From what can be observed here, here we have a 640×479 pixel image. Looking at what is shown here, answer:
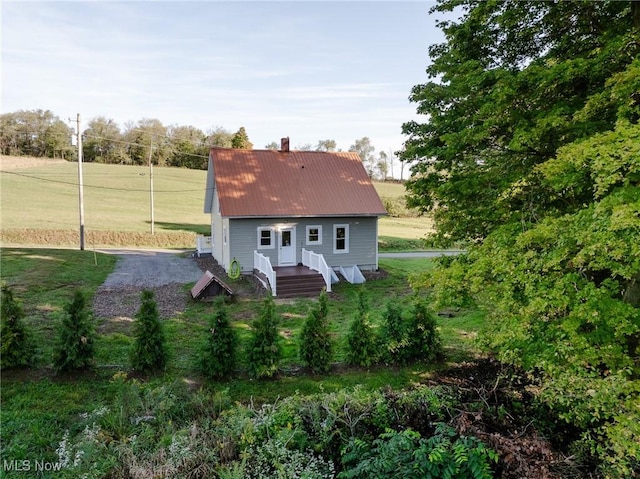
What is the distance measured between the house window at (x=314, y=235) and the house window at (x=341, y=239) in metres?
0.75

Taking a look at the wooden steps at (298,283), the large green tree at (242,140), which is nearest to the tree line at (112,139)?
the large green tree at (242,140)

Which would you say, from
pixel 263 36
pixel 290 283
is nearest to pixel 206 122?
pixel 290 283

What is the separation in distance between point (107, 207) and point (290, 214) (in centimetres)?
2737

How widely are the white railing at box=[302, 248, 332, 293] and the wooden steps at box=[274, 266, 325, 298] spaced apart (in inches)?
9.1

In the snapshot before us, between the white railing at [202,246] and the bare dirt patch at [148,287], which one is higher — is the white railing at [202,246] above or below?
above

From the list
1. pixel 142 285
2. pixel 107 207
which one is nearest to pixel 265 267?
pixel 142 285

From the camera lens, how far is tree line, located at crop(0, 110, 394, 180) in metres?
61.5

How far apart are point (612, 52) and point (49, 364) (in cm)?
1082

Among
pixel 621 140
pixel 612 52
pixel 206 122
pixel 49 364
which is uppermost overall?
pixel 206 122

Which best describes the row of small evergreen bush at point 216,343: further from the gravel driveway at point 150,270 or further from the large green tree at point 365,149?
the large green tree at point 365,149

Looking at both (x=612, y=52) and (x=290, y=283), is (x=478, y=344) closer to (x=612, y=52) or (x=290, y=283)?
(x=612, y=52)

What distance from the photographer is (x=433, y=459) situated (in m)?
3.91

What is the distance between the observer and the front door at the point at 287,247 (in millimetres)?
17531

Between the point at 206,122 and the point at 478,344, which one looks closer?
the point at 478,344
